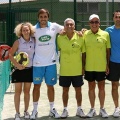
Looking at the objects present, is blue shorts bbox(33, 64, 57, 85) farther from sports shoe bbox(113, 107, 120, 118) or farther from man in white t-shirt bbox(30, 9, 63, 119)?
sports shoe bbox(113, 107, 120, 118)

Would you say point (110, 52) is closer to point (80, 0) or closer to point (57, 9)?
point (80, 0)

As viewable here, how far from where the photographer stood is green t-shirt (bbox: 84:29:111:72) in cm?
618

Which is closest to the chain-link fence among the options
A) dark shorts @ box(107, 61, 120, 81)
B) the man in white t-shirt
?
the man in white t-shirt

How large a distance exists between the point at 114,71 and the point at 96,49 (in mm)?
546

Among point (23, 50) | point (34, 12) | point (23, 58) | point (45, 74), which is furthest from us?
point (34, 12)

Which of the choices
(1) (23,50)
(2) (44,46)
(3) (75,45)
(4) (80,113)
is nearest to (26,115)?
(4) (80,113)

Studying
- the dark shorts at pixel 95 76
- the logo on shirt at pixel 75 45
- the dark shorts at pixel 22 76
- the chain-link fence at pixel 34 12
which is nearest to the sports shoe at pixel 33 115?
the dark shorts at pixel 22 76

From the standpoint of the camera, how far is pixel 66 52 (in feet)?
20.6

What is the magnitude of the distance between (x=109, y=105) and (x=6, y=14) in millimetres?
5820

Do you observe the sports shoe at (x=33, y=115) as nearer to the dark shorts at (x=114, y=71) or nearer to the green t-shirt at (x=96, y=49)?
the green t-shirt at (x=96, y=49)

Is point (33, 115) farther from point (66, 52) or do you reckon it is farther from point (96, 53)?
point (96, 53)

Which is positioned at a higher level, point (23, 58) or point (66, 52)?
point (66, 52)

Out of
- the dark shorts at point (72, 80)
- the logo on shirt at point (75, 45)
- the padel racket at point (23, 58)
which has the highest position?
the logo on shirt at point (75, 45)

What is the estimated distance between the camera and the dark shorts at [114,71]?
20.9 feet
